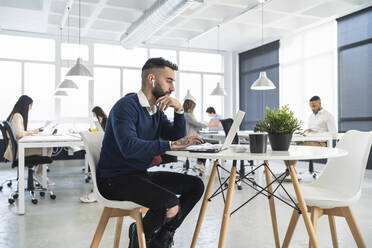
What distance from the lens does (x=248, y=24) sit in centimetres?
727

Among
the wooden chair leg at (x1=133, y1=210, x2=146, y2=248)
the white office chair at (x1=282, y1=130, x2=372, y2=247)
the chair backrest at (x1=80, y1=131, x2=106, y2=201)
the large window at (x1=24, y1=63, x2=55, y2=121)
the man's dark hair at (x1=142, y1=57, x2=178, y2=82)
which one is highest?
the large window at (x1=24, y1=63, x2=55, y2=121)

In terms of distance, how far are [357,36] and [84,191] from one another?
570 centimetres

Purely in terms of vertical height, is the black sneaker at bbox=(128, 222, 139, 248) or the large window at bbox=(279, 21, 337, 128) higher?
the large window at bbox=(279, 21, 337, 128)

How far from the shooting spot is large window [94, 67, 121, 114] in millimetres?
8617

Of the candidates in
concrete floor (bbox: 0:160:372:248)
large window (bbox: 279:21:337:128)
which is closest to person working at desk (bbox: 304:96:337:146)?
concrete floor (bbox: 0:160:372:248)

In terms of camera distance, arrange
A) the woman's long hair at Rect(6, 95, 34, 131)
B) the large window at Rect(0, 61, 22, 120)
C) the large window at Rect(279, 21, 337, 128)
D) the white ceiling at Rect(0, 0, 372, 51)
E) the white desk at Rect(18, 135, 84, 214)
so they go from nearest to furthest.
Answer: the white desk at Rect(18, 135, 84, 214) < the woman's long hair at Rect(6, 95, 34, 131) < the white ceiling at Rect(0, 0, 372, 51) < the large window at Rect(279, 21, 337, 128) < the large window at Rect(0, 61, 22, 120)

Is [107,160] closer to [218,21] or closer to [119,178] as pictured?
[119,178]

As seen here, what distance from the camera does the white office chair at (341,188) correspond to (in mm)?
1732

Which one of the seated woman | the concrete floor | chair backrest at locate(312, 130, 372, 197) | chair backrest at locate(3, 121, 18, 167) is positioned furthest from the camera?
the seated woman

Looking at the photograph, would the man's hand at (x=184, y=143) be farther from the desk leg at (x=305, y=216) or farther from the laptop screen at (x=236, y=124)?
the desk leg at (x=305, y=216)

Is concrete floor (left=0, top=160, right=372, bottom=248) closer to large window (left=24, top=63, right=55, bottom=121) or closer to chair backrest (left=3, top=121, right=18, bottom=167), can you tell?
chair backrest (left=3, top=121, right=18, bottom=167)

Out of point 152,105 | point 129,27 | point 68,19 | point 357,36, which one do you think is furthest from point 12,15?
point 357,36

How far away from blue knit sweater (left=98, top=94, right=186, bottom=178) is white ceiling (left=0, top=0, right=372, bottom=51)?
4.64 meters

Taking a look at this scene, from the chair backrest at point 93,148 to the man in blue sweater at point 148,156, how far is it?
0.04 meters
